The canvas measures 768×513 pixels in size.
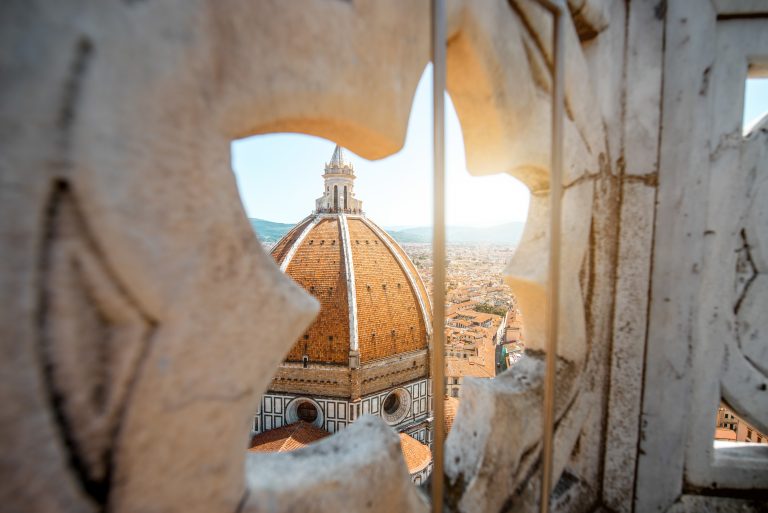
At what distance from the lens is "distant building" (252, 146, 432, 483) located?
1463cm

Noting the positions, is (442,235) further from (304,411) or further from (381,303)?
(381,303)

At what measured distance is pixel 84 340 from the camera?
1.42 feet

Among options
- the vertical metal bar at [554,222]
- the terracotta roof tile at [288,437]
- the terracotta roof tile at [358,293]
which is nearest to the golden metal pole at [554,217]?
the vertical metal bar at [554,222]

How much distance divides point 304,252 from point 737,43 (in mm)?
18065

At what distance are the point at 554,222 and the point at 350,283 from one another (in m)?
16.4

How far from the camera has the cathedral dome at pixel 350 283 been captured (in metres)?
15.9

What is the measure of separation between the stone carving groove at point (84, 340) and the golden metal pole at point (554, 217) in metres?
0.81

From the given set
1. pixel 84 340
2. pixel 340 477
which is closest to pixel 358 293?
pixel 340 477

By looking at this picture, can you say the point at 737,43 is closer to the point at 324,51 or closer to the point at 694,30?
the point at 694,30

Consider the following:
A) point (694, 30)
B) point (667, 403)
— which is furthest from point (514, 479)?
point (694, 30)

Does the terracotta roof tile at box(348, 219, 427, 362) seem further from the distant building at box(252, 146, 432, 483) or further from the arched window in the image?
the arched window

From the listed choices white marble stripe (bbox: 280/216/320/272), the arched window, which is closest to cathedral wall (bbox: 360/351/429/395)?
the arched window

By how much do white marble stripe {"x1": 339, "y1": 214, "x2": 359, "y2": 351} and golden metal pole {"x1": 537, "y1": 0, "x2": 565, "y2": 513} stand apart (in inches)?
588

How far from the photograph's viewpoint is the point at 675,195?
1.19 metres
